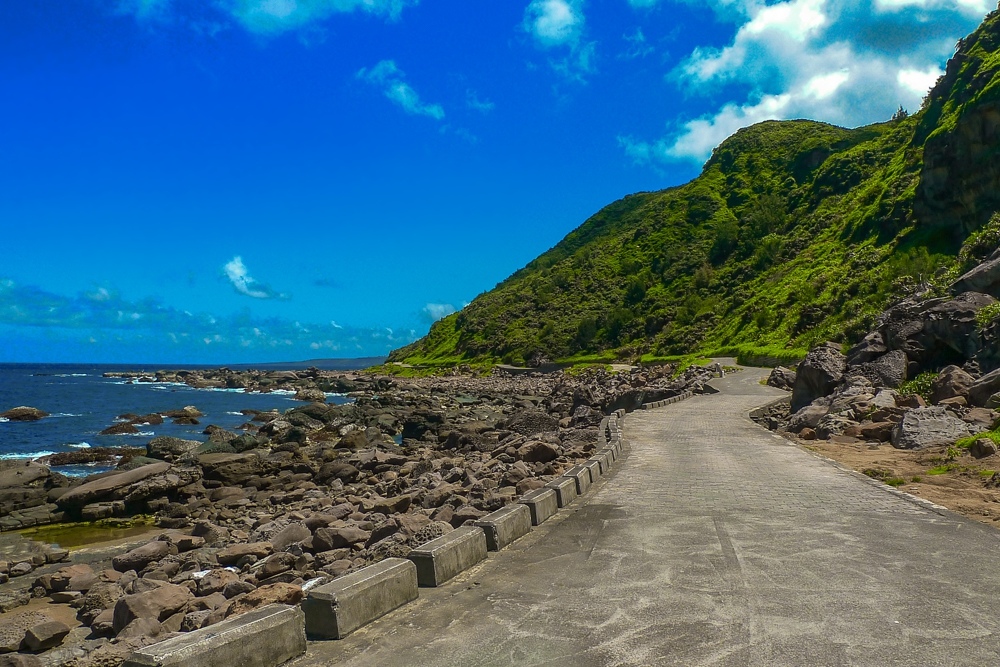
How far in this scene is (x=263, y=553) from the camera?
1108 centimetres

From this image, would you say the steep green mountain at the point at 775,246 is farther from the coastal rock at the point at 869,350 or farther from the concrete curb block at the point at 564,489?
the concrete curb block at the point at 564,489

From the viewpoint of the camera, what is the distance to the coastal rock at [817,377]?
22156mm

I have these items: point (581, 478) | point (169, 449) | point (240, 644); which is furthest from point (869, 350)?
point (169, 449)

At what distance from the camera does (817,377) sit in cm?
2262

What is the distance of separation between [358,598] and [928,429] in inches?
525

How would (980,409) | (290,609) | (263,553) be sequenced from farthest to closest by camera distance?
(980,409)
(263,553)
(290,609)

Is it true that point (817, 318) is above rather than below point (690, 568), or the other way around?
above

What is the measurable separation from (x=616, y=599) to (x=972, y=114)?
47608 millimetres

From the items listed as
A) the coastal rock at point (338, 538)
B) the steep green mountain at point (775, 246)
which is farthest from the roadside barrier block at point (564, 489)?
the steep green mountain at point (775, 246)

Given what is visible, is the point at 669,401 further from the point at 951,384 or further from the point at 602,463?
the point at 602,463

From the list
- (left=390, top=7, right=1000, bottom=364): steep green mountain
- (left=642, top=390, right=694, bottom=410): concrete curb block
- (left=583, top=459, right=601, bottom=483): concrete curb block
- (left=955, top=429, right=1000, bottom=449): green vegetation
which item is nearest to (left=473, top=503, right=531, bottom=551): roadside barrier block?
(left=583, top=459, right=601, bottom=483): concrete curb block

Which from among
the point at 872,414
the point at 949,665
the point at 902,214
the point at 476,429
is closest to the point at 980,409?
the point at 872,414

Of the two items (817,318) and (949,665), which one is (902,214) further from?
(949,665)

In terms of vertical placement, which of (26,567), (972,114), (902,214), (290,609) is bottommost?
(26,567)
